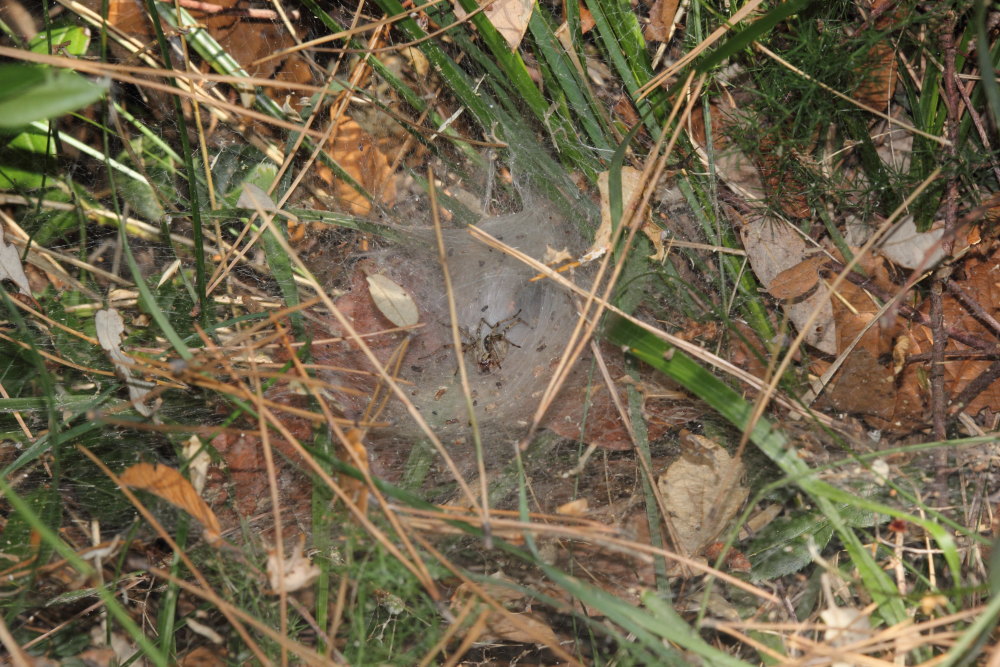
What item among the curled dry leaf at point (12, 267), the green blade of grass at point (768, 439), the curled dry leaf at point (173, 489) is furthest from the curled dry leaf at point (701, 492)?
the curled dry leaf at point (12, 267)

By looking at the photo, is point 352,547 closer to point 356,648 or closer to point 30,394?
point 356,648

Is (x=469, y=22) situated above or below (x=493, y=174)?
above

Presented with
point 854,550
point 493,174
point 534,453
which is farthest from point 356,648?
point 493,174

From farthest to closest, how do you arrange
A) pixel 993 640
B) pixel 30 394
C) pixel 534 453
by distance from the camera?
pixel 30 394 → pixel 534 453 → pixel 993 640

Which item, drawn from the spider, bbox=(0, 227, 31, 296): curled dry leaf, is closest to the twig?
the spider

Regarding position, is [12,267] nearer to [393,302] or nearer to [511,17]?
[393,302]

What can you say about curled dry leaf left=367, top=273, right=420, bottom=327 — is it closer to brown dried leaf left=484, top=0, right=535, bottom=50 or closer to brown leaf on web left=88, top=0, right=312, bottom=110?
brown leaf on web left=88, top=0, right=312, bottom=110

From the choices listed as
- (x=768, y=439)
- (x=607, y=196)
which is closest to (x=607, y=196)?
(x=607, y=196)

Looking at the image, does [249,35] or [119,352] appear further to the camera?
[249,35]
